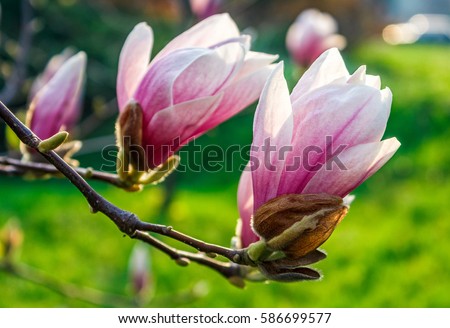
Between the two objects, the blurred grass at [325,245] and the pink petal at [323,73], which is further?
the blurred grass at [325,245]

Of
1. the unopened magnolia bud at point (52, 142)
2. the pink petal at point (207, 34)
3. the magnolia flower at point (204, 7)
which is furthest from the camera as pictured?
the magnolia flower at point (204, 7)

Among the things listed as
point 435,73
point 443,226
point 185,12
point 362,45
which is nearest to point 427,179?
point 443,226

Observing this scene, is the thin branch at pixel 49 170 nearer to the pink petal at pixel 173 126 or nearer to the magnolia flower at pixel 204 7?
the pink petal at pixel 173 126

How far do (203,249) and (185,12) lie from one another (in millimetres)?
2476

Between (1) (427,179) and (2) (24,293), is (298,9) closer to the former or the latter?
(1) (427,179)

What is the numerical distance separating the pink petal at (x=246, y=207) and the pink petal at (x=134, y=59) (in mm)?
153

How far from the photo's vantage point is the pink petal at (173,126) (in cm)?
63

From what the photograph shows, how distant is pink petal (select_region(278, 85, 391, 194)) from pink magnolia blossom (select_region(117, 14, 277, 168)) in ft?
0.30

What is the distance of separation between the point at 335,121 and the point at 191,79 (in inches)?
6.2

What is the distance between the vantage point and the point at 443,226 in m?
3.10

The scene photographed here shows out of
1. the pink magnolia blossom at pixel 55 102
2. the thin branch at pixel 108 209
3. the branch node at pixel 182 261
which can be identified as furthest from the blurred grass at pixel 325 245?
the thin branch at pixel 108 209

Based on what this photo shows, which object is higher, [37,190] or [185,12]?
[185,12]

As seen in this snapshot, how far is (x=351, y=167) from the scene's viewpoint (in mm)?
550

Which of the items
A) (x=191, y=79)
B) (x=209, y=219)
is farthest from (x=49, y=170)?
(x=209, y=219)
